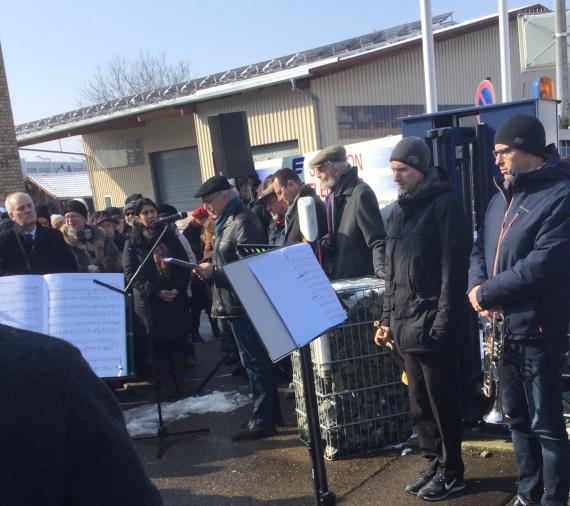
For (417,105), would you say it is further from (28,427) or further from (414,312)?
(28,427)

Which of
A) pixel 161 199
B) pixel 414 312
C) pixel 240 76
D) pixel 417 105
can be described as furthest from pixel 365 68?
pixel 414 312

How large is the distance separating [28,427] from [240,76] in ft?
64.3

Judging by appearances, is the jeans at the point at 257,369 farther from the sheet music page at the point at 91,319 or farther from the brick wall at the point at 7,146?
the brick wall at the point at 7,146

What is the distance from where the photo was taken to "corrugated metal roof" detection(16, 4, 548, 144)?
16150mm

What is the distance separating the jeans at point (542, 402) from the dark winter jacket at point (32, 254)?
3.91 metres

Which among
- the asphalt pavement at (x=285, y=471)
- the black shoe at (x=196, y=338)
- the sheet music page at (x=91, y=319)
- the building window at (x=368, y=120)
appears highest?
the building window at (x=368, y=120)

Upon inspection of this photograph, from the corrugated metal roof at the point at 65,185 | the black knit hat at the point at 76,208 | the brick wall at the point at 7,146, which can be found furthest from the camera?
the corrugated metal roof at the point at 65,185

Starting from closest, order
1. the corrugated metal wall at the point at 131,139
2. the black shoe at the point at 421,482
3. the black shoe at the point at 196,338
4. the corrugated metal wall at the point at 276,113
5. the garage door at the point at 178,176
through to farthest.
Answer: the black shoe at the point at 421,482
the black shoe at the point at 196,338
the corrugated metal wall at the point at 276,113
the garage door at the point at 178,176
the corrugated metal wall at the point at 131,139

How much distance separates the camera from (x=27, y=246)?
17.3 ft

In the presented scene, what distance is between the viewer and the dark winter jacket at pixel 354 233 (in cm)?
427

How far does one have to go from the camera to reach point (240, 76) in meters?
19.6

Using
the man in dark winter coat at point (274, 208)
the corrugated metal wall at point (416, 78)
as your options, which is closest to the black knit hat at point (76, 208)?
the man in dark winter coat at point (274, 208)

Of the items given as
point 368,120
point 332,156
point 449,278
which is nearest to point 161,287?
point 332,156

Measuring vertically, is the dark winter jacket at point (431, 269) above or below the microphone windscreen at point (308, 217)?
below
